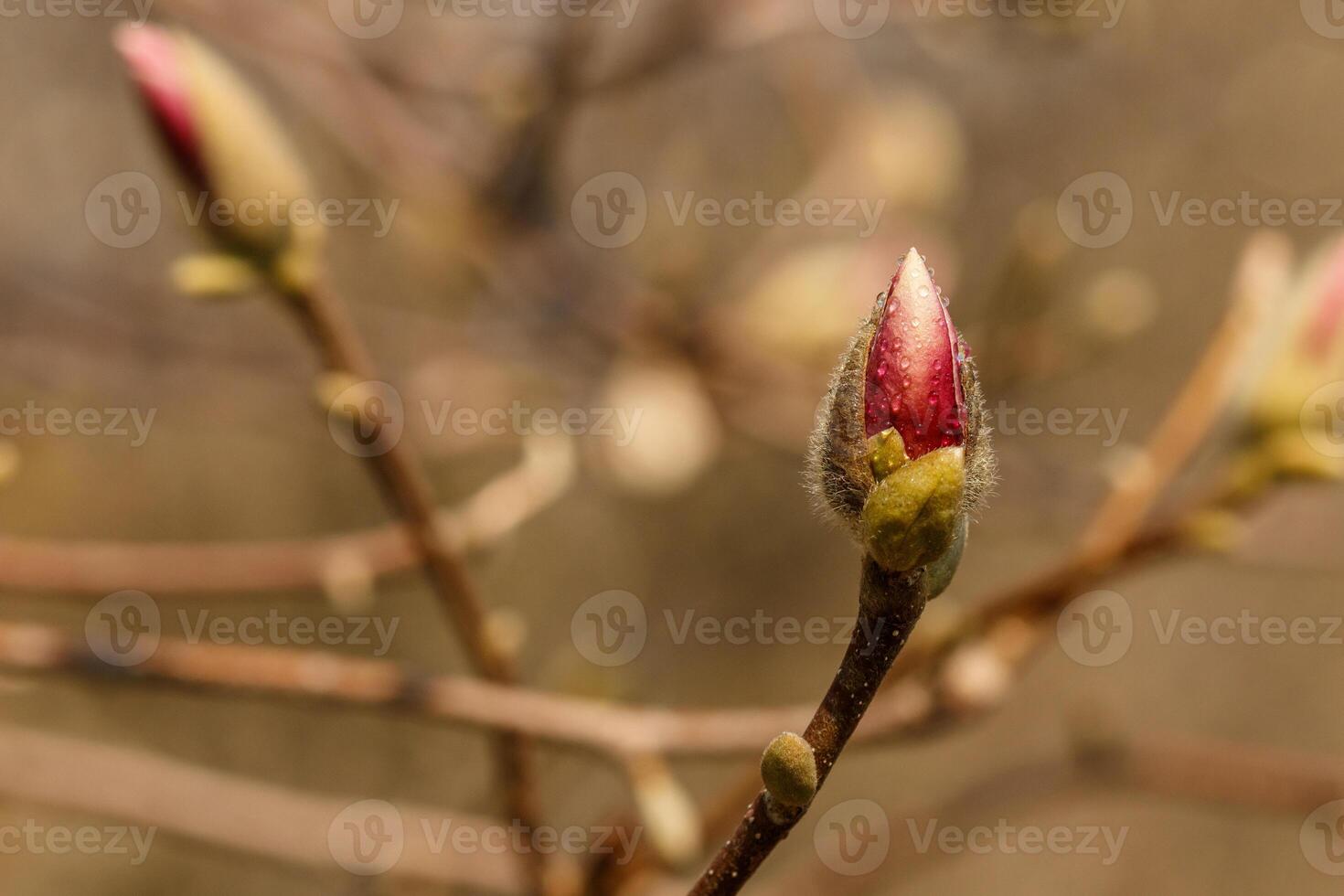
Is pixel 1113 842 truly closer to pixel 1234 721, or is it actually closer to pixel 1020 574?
pixel 1234 721

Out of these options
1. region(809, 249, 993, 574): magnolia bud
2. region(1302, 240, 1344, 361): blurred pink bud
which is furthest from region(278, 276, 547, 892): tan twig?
region(1302, 240, 1344, 361): blurred pink bud

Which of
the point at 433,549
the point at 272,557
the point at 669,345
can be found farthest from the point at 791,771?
the point at 669,345

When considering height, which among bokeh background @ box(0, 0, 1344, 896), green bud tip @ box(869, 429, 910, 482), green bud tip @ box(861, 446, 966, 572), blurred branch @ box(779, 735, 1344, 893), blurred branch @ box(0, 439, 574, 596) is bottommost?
green bud tip @ box(861, 446, 966, 572)

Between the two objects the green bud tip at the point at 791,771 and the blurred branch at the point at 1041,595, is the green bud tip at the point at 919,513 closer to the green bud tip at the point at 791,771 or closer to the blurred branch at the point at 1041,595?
the green bud tip at the point at 791,771

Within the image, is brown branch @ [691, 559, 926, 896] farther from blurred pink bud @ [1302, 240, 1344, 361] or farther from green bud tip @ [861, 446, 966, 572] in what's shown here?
blurred pink bud @ [1302, 240, 1344, 361]

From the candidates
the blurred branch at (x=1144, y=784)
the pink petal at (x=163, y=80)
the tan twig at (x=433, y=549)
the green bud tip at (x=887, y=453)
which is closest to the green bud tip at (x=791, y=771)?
the green bud tip at (x=887, y=453)
